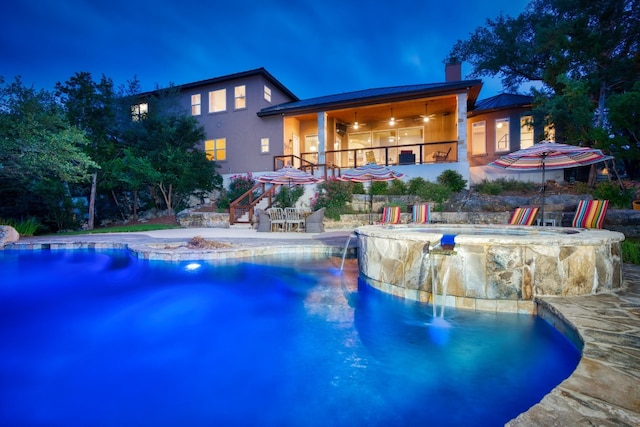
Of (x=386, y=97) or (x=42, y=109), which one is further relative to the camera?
(x=386, y=97)

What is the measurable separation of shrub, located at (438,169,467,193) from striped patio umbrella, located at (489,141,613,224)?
16.5ft

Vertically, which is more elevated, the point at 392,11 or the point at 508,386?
the point at 392,11

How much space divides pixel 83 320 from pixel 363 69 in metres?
127

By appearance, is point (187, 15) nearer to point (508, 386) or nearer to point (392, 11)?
point (392, 11)

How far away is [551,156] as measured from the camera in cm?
823

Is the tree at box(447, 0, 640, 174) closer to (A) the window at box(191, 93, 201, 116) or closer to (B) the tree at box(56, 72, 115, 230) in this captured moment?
(A) the window at box(191, 93, 201, 116)

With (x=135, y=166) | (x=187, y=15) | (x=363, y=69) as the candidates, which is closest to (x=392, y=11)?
(x=363, y=69)

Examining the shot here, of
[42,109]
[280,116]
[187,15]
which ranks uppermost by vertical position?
[187,15]

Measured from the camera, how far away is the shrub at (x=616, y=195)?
9727mm

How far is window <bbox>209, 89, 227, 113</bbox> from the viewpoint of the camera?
19891 mm

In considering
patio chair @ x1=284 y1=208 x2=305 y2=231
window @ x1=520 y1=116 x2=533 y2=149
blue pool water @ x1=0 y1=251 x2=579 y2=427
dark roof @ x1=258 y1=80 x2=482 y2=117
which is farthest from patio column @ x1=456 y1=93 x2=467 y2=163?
blue pool water @ x1=0 y1=251 x2=579 y2=427

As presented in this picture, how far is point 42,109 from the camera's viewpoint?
10539 mm

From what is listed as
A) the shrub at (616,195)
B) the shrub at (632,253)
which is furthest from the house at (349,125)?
the shrub at (632,253)

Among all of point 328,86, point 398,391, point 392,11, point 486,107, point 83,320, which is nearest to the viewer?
point 398,391
